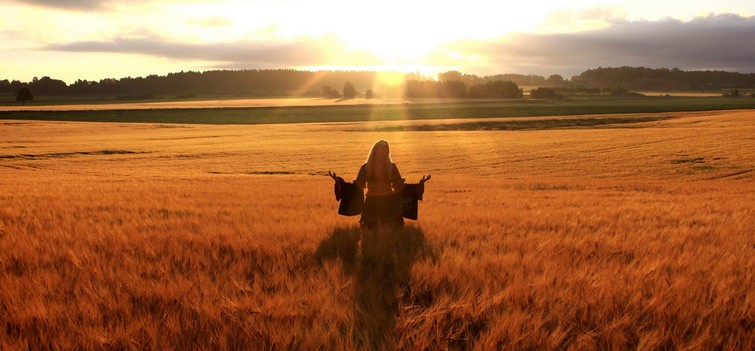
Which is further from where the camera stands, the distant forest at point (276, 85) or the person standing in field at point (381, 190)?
the distant forest at point (276, 85)

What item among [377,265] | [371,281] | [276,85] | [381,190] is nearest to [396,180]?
[381,190]

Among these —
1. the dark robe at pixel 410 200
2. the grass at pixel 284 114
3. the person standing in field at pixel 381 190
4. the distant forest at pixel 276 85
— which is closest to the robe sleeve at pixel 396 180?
the person standing in field at pixel 381 190

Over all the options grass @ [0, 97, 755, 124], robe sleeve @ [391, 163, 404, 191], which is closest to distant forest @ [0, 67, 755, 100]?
grass @ [0, 97, 755, 124]

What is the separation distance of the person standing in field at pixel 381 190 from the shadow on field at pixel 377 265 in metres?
0.66

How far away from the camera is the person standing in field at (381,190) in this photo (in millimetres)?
7191

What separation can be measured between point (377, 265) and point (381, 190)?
3149mm

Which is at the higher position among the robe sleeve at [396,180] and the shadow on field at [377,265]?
the robe sleeve at [396,180]

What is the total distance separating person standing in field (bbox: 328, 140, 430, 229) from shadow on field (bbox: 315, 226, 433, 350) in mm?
664

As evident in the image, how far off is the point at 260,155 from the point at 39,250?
107ft

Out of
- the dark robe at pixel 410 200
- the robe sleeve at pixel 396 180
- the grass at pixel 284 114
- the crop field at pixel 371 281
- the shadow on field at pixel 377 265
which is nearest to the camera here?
the crop field at pixel 371 281

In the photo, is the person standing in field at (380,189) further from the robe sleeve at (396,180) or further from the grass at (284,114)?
the grass at (284,114)

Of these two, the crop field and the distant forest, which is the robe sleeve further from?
the distant forest

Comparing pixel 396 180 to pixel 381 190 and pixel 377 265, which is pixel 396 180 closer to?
pixel 381 190

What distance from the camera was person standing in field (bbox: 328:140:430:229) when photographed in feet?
23.6
